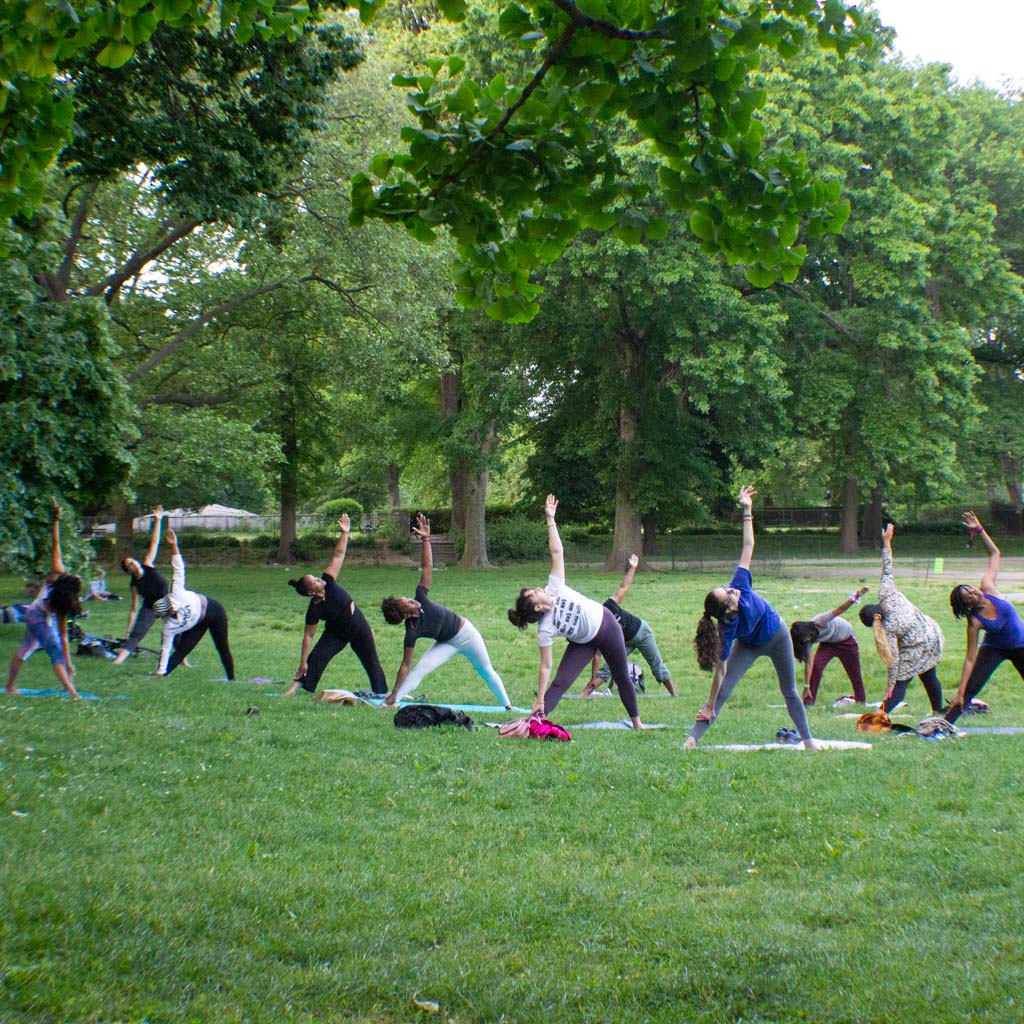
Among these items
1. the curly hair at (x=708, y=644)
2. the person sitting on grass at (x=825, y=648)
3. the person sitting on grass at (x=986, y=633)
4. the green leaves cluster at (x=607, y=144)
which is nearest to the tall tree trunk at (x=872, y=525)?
the person sitting on grass at (x=825, y=648)

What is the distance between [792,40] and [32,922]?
533 cm

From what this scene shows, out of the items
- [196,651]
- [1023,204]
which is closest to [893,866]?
[196,651]

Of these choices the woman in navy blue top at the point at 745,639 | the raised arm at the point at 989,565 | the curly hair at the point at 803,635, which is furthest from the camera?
the curly hair at the point at 803,635

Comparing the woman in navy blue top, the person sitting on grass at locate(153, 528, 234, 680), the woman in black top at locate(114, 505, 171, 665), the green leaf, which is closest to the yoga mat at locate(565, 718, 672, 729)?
the woman in navy blue top

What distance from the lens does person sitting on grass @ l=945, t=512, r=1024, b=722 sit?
9828 mm

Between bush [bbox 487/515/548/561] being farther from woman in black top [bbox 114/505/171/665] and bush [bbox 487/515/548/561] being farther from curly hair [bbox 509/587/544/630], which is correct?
curly hair [bbox 509/587/544/630]

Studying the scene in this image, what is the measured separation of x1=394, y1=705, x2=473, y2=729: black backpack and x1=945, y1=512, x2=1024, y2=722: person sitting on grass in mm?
4768

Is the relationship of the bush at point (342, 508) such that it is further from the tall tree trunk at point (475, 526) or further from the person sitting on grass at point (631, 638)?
the person sitting on grass at point (631, 638)

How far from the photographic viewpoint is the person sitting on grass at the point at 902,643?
1096 centimetres

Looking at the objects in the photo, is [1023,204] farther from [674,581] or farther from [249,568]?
[249,568]

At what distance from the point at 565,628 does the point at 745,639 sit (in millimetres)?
1881

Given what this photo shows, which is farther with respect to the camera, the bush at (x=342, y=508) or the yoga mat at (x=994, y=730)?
the bush at (x=342, y=508)

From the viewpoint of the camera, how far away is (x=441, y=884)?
17.9 ft

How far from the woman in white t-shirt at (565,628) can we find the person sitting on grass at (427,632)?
4.06 feet
